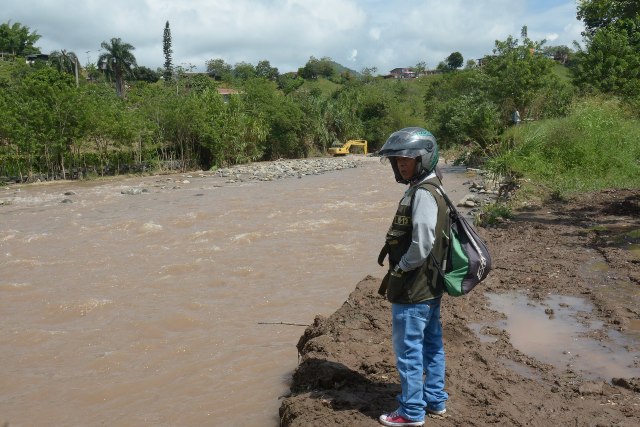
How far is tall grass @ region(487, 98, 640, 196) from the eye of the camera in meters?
15.6

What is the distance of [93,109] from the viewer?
27281mm

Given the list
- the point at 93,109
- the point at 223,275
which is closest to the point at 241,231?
the point at 223,275

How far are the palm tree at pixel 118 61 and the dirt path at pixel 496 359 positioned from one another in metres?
58.1

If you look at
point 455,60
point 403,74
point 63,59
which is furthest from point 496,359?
point 403,74

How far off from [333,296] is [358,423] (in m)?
4.56

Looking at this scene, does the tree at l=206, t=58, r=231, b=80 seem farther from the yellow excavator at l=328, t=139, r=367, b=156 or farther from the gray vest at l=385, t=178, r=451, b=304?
the gray vest at l=385, t=178, r=451, b=304

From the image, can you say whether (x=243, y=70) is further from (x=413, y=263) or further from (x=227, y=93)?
(x=413, y=263)

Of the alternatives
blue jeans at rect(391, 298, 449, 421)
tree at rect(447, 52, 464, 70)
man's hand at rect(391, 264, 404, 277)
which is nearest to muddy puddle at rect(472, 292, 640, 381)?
blue jeans at rect(391, 298, 449, 421)

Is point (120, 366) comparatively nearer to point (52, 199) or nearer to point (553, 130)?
point (553, 130)

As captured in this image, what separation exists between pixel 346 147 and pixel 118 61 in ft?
103

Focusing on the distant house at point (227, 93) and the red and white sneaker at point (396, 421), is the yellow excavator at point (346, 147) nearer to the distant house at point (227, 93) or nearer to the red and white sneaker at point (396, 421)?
the distant house at point (227, 93)

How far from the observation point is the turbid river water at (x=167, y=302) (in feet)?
16.9

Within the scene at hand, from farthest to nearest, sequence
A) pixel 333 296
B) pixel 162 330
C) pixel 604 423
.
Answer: pixel 333 296 < pixel 162 330 < pixel 604 423

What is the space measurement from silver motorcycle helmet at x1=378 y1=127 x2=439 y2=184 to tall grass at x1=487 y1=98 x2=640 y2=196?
12.8m
